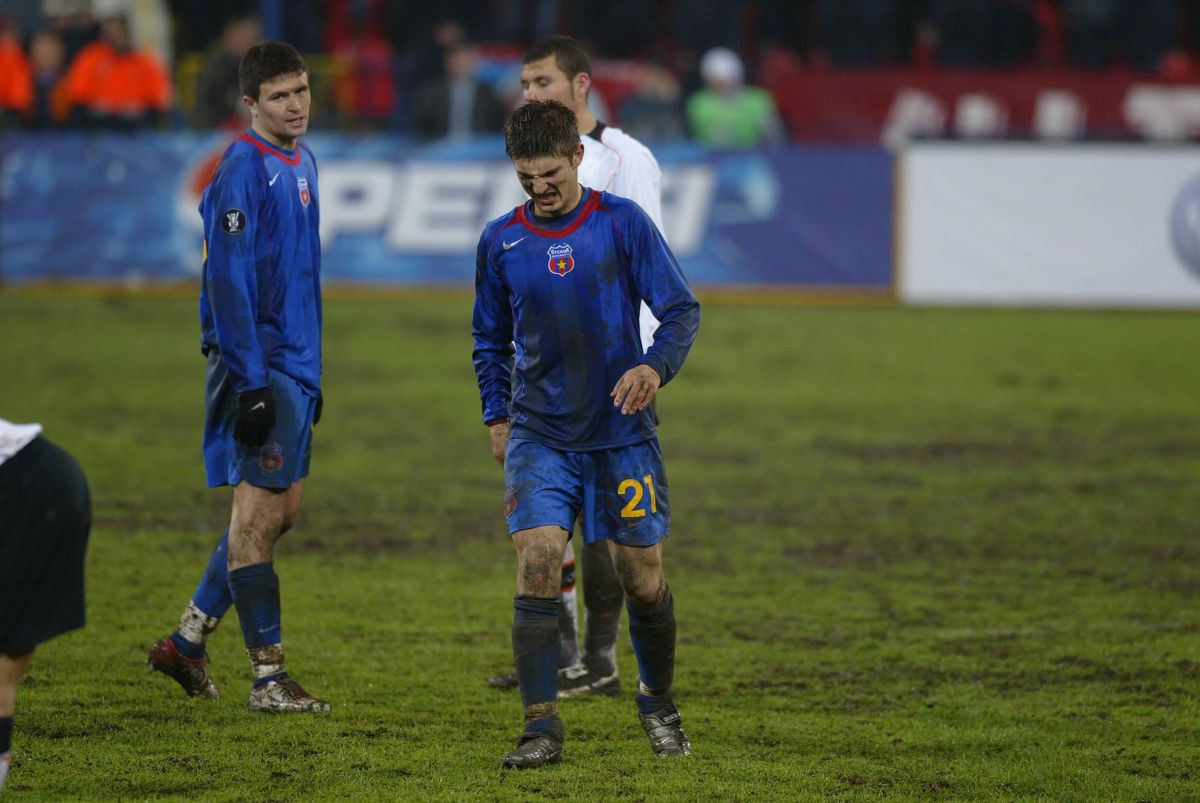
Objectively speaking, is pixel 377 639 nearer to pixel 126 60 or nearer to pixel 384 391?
pixel 384 391

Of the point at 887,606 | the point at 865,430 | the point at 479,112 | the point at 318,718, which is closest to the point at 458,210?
the point at 479,112

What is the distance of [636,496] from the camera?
506 centimetres

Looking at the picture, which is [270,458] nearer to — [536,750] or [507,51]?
[536,750]

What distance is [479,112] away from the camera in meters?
19.3

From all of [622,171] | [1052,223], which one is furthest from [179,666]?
[1052,223]

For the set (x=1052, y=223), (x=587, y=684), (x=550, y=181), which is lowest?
(x=1052, y=223)

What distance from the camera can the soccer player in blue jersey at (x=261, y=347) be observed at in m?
5.38

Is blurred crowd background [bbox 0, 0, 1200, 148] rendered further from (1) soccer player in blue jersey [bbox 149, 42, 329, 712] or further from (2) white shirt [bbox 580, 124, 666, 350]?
(1) soccer player in blue jersey [bbox 149, 42, 329, 712]

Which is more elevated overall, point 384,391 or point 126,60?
point 126,60

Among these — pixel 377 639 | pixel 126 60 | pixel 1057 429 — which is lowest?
pixel 1057 429

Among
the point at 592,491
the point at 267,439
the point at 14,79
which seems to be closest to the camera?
the point at 592,491

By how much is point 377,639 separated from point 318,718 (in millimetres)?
1107

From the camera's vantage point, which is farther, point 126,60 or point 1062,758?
point 126,60

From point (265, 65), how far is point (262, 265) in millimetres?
633
